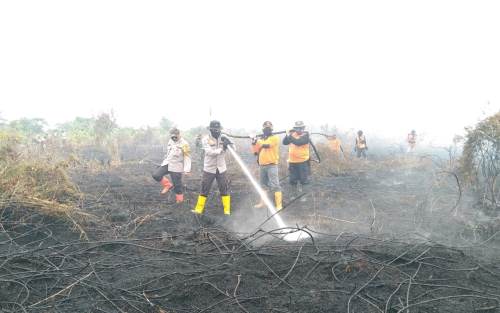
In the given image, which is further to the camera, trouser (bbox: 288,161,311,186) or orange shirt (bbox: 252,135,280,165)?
trouser (bbox: 288,161,311,186)

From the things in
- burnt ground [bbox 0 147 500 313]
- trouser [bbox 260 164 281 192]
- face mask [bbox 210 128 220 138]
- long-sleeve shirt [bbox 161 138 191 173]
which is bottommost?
burnt ground [bbox 0 147 500 313]

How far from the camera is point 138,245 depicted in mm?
5590

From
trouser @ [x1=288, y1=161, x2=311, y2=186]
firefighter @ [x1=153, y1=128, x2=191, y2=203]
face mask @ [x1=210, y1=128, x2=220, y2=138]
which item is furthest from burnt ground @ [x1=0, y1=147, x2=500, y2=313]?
face mask @ [x1=210, y1=128, x2=220, y2=138]

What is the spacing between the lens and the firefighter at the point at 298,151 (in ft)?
30.5

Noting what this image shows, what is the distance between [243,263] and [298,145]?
15.7 ft

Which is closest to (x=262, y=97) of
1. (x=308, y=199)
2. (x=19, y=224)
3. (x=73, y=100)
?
(x=73, y=100)

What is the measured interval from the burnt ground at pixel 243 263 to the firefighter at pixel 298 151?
1.49 meters

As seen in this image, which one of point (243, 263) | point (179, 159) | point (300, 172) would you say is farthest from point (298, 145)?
point (243, 263)

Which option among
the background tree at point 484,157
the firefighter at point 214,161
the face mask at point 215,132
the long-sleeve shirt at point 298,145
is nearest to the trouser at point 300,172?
the long-sleeve shirt at point 298,145

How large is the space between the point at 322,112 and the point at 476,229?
43967 millimetres

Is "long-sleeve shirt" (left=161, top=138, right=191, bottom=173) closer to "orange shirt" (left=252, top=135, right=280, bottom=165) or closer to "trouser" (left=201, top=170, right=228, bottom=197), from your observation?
"trouser" (left=201, top=170, right=228, bottom=197)

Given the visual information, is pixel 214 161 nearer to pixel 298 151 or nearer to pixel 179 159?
pixel 179 159

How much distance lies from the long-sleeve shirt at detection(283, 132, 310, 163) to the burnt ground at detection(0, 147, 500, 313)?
5.39ft

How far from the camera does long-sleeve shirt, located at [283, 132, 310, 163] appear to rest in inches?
365
